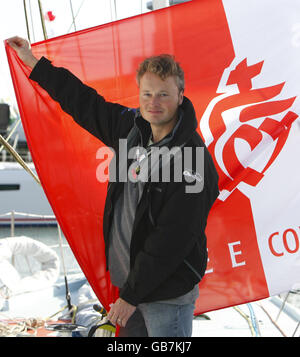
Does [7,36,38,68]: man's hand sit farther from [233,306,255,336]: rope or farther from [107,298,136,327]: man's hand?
[233,306,255,336]: rope

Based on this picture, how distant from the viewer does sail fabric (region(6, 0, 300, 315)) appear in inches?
92.7

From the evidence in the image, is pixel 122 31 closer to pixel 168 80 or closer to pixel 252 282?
pixel 168 80

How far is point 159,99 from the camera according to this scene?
1.59 m

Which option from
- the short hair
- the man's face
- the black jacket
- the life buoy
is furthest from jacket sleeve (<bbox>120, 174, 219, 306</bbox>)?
the life buoy

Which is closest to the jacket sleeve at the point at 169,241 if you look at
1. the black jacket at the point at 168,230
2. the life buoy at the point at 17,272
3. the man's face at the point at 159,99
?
the black jacket at the point at 168,230

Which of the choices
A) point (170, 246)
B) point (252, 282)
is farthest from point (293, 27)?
point (170, 246)

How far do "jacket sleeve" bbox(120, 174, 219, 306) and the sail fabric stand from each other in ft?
2.90

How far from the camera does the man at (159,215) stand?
150cm

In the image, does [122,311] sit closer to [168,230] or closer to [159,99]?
[168,230]

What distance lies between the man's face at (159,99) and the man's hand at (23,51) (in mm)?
678

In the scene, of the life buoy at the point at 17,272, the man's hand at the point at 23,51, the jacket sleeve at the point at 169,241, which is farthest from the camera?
the life buoy at the point at 17,272

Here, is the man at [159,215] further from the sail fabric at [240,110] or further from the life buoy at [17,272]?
the life buoy at [17,272]

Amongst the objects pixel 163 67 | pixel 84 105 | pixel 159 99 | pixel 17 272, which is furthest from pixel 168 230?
pixel 17 272

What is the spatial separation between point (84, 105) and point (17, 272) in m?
2.88
